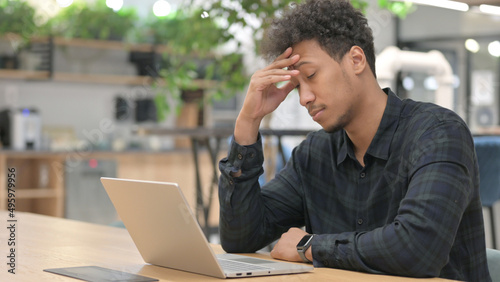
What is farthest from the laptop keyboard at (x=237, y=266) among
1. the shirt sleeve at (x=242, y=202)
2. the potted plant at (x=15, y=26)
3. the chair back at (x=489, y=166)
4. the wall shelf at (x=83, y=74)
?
the wall shelf at (x=83, y=74)

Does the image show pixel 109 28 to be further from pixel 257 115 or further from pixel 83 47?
pixel 257 115

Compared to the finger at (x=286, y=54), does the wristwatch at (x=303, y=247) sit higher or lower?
lower

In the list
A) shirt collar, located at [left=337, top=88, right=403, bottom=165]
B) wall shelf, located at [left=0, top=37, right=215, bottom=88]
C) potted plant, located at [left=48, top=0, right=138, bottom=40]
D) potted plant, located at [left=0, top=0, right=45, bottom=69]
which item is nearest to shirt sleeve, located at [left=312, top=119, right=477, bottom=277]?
shirt collar, located at [left=337, top=88, right=403, bottom=165]

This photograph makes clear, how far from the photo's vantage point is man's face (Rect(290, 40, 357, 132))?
1488mm

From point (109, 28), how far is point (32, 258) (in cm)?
508

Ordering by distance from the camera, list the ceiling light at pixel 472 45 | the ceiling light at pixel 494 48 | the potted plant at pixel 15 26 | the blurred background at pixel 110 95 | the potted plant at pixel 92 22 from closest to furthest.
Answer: the potted plant at pixel 15 26
the blurred background at pixel 110 95
the potted plant at pixel 92 22
the ceiling light at pixel 494 48
the ceiling light at pixel 472 45

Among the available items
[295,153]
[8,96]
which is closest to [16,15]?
[8,96]

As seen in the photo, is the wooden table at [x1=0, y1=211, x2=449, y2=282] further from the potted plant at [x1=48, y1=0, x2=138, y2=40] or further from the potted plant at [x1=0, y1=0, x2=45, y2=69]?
the potted plant at [x1=48, y1=0, x2=138, y2=40]

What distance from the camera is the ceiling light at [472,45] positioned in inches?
288

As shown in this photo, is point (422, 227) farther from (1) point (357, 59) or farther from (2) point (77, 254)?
(2) point (77, 254)

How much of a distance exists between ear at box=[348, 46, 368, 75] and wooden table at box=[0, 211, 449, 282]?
45 centimetres

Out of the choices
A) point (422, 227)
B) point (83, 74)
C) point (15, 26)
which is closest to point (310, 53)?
point (422, 227)

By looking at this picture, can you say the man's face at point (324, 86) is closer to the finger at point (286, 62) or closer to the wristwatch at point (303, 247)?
the finger at point (286, 62)

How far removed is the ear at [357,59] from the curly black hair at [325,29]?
1 centimetres
